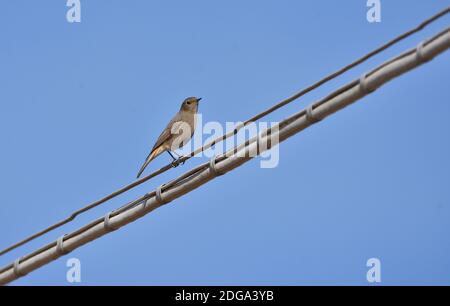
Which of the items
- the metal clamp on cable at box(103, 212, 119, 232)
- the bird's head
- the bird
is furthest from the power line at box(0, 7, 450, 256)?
the bird's head

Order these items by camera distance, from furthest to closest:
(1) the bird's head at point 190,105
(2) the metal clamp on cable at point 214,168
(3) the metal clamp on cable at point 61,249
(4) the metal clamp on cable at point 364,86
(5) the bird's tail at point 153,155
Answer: (1) the bird's head at point 190,105 < (5) the bird's tail at point 153,155 < (3) the metal clamp on cable at point 61,249 < (2) the metal clamp on cable at point 214,168 < (4) the metal clamp on cable at point 364,86

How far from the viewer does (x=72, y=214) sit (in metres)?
8.50

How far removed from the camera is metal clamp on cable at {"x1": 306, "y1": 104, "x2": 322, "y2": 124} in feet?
23.3

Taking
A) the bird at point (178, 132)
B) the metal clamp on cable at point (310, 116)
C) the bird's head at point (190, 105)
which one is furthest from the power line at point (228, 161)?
the bird's head at point (190, 105)

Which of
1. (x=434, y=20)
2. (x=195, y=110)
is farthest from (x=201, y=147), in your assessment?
(x=195, y=110)

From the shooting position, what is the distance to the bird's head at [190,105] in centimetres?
1525

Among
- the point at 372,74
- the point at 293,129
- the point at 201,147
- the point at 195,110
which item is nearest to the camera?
the point at 372,74

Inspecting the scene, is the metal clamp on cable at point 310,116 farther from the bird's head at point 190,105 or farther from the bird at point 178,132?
the bird's head at point 190,105

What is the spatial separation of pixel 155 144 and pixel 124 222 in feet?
20.3

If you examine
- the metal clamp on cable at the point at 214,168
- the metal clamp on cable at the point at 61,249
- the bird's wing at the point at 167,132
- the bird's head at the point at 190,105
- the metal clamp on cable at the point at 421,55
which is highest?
the bird's head at the point at 190,105

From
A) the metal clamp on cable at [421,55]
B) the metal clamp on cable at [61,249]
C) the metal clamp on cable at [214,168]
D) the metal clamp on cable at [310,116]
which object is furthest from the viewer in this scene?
the metal clamp on cable at [61,249]

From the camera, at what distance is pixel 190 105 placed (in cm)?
1530

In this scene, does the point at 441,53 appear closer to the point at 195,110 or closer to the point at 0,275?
the point at 0,275

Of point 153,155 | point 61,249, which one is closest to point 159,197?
point 61,249
